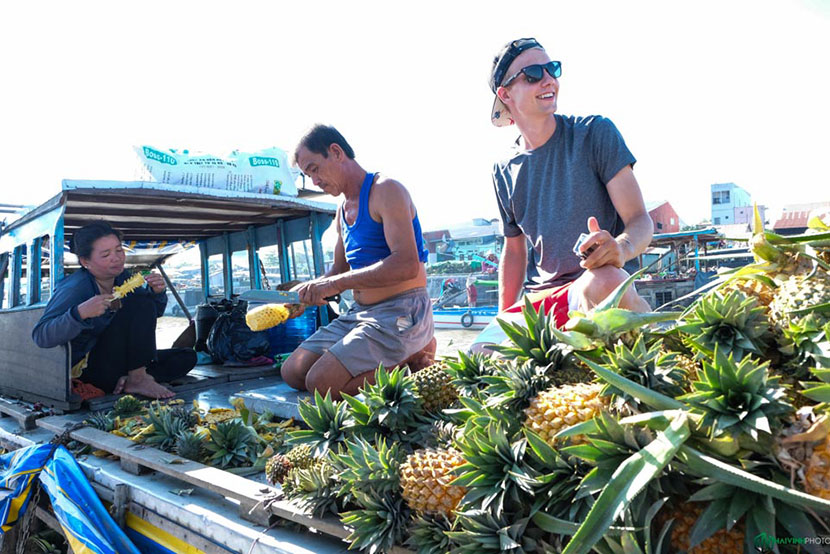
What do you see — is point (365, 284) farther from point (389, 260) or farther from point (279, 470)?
point (279, 470)

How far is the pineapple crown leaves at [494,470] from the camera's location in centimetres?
113

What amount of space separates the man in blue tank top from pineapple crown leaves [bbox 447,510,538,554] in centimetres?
208

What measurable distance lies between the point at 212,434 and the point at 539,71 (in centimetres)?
240

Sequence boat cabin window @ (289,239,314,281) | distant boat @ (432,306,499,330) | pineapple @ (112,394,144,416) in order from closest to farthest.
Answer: pineapple @ (112,394,144,416), boat cabin window @ (289,239,314,281), distant boat @ (432,306,499,330)

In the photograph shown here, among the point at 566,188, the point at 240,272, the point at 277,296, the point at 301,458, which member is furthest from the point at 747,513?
the point at 240,272

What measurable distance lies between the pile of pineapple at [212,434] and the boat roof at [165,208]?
6.03 ft

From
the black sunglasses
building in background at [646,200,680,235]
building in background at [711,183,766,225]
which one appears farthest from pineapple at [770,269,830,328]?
building in background at [711,183,766,225]

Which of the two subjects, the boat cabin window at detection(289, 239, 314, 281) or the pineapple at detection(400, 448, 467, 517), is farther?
the boat cabin window at detection(289, 239, 314, 281)

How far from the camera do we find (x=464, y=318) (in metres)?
21.8

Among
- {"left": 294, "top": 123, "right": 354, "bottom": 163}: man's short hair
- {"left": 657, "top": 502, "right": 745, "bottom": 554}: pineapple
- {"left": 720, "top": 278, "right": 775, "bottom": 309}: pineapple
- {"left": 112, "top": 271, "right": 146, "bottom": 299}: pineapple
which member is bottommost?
{"left": 657, "top": 502, "right": 745, "bottom": 554}: pineapple

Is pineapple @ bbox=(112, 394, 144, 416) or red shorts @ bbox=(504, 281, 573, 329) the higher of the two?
red shorts @ bbox=(504, 281, 573, 329)

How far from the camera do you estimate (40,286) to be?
193 inches

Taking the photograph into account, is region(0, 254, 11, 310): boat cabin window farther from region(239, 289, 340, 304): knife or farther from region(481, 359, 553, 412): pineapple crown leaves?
region(481, 359, 553, 412): pineapple crown leaves

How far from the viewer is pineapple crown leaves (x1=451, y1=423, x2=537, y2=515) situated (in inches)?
44.4
